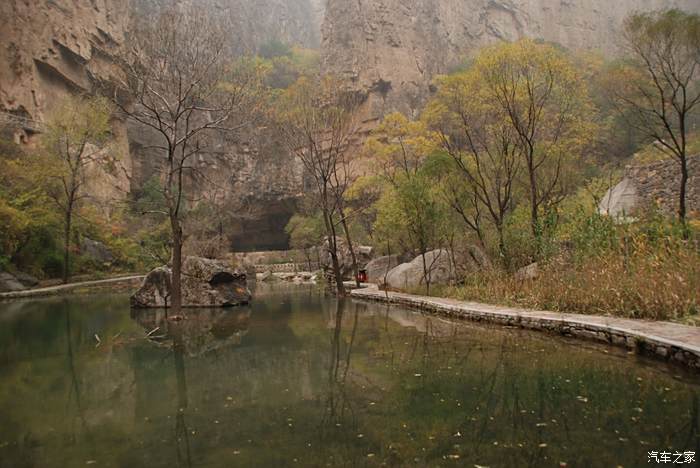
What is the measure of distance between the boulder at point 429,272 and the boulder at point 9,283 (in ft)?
54.6

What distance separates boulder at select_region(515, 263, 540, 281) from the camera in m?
11.7

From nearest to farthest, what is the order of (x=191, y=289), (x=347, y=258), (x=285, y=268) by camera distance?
(x=191, y=289) → (x=347, y=258) → (x=285, y=268)

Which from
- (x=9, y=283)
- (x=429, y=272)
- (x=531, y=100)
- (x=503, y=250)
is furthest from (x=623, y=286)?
(x=9, y=283)

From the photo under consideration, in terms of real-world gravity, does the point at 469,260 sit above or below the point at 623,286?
above

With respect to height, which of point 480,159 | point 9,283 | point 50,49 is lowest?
point 9,283

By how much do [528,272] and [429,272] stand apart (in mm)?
4030

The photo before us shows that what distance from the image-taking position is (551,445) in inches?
134

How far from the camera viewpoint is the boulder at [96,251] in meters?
27.5

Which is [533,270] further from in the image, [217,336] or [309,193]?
[309,193]

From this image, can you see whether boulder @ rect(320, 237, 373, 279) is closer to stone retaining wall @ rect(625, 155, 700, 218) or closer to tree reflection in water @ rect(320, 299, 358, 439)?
stone retaining wall @ rect(625, 155, 700, 218)

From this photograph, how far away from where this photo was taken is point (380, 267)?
23.2m

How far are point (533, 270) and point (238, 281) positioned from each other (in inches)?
368

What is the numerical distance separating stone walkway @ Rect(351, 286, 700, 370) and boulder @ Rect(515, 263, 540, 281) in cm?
151

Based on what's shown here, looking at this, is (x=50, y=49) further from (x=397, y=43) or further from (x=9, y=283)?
(x=397, y=43)
